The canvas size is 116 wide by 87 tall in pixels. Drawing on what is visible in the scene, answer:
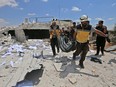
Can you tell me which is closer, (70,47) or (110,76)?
(110,76)

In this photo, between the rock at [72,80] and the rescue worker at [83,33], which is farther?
the rescue worker at [83,33]

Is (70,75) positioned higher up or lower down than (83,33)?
lower down

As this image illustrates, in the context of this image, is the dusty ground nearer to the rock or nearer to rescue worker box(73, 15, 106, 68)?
the rock

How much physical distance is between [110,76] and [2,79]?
3370mm

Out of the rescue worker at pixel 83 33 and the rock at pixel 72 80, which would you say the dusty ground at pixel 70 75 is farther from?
the rescue worker at pixel 83 33

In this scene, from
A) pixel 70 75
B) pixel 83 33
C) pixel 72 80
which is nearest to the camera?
pixel 72 80

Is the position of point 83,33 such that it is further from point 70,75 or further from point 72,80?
point 72,80

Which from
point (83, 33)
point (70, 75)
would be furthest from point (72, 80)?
point (83, 33)

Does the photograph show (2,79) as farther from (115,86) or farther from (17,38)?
(17,38)

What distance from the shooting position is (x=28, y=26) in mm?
25828

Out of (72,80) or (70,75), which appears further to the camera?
(70,75)

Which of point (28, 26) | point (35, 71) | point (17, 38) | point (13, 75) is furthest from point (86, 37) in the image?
point (28, 26)

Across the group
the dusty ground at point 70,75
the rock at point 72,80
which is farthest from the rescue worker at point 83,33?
the rock at point 72,80

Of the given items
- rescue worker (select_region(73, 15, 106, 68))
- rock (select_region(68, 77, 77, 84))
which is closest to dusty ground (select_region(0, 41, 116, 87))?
rock (select_region(68, 77, 77, 84))
